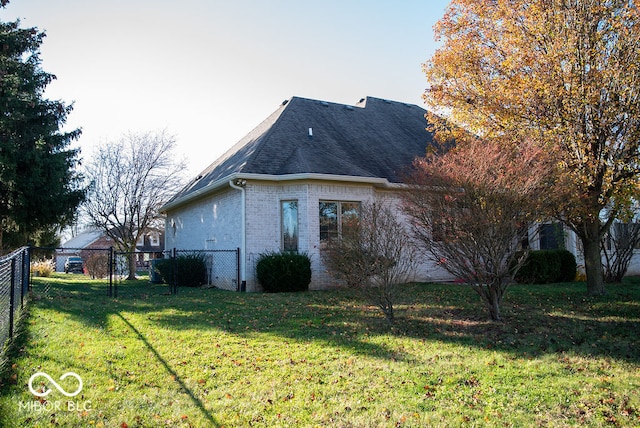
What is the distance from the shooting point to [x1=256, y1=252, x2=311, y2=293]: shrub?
37.6 ft

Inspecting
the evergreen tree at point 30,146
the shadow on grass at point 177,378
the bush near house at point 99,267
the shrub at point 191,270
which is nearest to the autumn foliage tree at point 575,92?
the shadow on grass at point 177,378

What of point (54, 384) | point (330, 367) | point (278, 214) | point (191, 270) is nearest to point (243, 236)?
point (278, 214)

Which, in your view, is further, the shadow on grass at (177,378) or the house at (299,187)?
the house at (299,187)

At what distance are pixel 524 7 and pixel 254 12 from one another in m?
6.28

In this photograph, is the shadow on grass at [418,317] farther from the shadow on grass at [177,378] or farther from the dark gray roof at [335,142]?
the dark gray roof at [335,142]

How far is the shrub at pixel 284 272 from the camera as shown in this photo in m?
11.5

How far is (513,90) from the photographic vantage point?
9.50 metres

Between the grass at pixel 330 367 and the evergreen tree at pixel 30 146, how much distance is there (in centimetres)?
957

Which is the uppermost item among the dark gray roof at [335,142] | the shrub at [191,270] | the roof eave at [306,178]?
the dark gray roof at [335,142]

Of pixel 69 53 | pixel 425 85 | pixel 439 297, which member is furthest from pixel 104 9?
pixel 439 297

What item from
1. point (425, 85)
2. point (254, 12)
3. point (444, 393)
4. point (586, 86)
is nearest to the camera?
point (444, 393)

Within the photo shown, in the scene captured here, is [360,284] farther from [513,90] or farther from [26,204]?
[26,204]

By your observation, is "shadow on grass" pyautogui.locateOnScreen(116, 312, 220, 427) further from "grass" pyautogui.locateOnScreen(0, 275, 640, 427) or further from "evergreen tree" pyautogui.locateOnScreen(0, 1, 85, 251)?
"evergreen tree" pyautogui.locateOnScreen(0, 1, 85, 251)

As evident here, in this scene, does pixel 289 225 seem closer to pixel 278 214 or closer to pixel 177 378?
pixel 278 214
